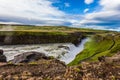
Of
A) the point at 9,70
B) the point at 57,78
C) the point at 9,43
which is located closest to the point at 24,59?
the point at 9,70

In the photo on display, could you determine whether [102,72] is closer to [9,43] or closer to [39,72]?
[39,72]

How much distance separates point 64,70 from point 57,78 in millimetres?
1590

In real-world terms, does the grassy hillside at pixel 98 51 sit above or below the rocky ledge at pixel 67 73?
below

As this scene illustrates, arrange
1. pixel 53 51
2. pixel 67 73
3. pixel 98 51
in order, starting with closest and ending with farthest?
pixel 67 73 < pixel 98 51 < pixel 53 51

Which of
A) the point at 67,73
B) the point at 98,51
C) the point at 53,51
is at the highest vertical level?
the point at 67,73

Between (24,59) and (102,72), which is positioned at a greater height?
(102,72)

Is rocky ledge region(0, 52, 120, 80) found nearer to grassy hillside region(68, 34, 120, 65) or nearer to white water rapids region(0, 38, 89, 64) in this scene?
grassy hillside region(68, 34, 120, 65)

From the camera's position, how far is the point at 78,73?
18.1 meters

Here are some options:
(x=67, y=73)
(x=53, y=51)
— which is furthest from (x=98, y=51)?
(x=67, y=73)

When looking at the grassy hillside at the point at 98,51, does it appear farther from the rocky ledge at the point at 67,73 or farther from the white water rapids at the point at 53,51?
the rocky ledge at the point at 67,73

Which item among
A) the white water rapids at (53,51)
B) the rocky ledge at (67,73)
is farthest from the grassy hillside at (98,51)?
the rocky ledge at (67,73)

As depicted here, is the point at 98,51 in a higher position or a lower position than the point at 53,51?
higher

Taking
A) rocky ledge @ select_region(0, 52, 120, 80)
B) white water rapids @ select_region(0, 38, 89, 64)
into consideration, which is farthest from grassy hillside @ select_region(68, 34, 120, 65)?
rocky ledge @ select_region(0, 52, 120, 80)

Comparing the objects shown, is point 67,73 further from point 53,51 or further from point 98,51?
point 53,51
